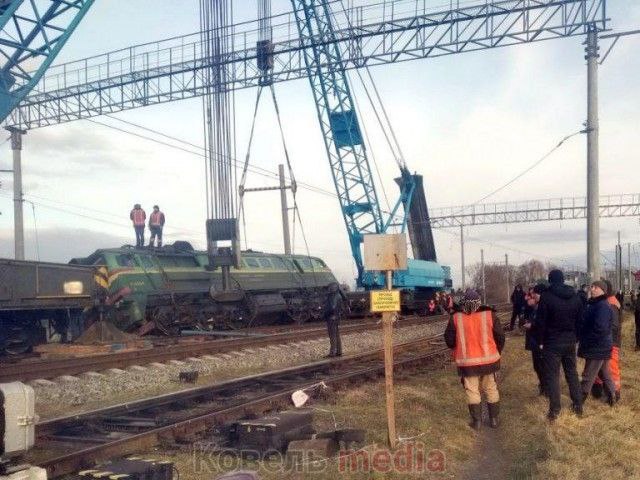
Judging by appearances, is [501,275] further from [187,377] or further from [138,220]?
[187,377]

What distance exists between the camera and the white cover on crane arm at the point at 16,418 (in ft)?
11.8

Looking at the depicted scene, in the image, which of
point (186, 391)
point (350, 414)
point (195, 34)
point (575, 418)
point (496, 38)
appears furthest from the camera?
point (195, 34)

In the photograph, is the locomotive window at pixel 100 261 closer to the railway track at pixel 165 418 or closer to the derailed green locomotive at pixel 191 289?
the derailed green locomotive at pixel 191 289

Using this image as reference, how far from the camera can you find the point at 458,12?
2244 cm

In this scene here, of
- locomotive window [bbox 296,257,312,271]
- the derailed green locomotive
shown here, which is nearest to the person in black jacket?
the derailed green locomotive

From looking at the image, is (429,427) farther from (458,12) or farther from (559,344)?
(458,12)

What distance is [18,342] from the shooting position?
15.6 metres

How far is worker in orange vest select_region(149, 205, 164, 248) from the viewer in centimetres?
2125

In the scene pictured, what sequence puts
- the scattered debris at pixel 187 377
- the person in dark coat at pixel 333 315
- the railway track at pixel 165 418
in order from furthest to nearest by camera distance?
1. the person in dark coat at pixel 333 315
2. the scattered debris at pixel 187 377
3. the railway track at pixel 165 418

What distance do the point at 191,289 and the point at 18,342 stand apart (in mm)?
6243

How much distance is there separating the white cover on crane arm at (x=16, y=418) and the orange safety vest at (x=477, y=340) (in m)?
5.17

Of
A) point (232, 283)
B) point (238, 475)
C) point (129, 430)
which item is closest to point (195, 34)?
point (232, 283)

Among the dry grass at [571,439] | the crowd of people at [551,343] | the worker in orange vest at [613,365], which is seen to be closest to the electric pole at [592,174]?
the dry grass at [571,439]

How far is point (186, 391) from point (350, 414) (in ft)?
8.19
